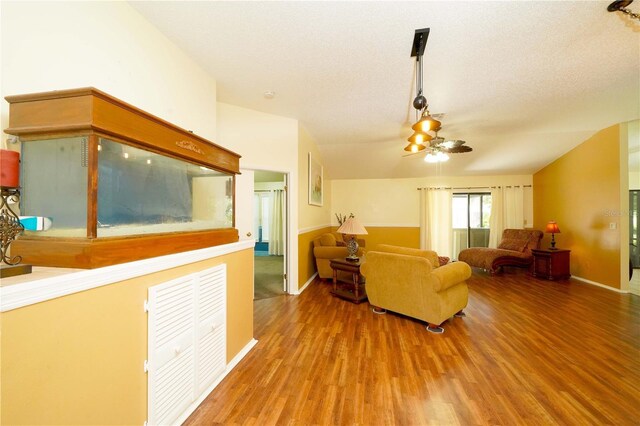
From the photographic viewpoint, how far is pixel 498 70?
250 centimetres

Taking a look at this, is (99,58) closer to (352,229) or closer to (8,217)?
(8,217)

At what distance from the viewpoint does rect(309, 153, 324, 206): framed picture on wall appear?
457cm

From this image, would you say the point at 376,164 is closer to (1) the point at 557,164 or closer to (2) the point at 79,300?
(1) the point at 557,164

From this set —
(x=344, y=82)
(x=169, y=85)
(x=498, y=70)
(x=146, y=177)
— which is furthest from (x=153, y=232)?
(x=498, y=70)

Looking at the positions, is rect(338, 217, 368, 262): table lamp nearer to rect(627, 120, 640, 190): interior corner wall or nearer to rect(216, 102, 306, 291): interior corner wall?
rect(216, 102, 306, 291): interior corner wall

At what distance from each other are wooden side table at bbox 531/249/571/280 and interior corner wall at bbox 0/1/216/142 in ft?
19.9

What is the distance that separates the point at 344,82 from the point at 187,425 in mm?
3126

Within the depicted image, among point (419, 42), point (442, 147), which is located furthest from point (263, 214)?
point (419, 42)

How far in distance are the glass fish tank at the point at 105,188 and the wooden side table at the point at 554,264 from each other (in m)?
5.96

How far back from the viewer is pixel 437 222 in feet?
21.2

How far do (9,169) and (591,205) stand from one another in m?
6.81

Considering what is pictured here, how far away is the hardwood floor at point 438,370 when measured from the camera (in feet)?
A: 4.90

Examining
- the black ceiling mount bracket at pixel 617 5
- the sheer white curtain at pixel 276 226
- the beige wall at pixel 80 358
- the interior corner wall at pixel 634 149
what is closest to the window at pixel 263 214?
the sheer white curtain at pixel 276 226

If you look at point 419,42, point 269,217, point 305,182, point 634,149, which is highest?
point 419,42
